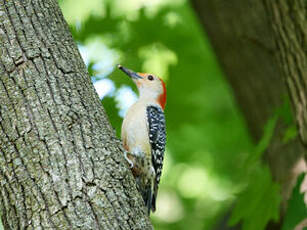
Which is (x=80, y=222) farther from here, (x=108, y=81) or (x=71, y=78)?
(x=108, y=81)

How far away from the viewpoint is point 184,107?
8664mm

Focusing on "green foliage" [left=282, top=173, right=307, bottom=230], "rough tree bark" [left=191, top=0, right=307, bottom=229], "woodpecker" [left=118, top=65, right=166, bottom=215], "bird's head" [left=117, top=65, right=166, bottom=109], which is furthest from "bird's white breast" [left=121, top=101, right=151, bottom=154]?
"rough tree bark" [left=191, top=0, right=307, bottom=229]

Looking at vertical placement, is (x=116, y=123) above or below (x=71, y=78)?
below

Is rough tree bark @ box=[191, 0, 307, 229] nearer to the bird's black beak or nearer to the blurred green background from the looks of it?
the blurred green background

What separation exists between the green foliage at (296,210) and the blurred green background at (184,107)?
0.05 m

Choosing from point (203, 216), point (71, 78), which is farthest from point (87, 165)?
point (203, 216)

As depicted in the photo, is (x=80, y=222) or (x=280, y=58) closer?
(x=80, y=222)

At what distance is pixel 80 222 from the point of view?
9.04 feet

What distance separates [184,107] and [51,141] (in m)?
5.83

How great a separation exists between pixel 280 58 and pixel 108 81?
208cm

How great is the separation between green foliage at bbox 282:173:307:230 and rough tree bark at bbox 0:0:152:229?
242cm

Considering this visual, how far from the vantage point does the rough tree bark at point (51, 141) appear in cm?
282

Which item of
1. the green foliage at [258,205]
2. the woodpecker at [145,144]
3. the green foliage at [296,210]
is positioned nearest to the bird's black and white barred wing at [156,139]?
the woodpecker at [145,144]

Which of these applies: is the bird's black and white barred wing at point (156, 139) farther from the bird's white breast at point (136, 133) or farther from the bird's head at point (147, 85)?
the bird's head at point (147, 85)
